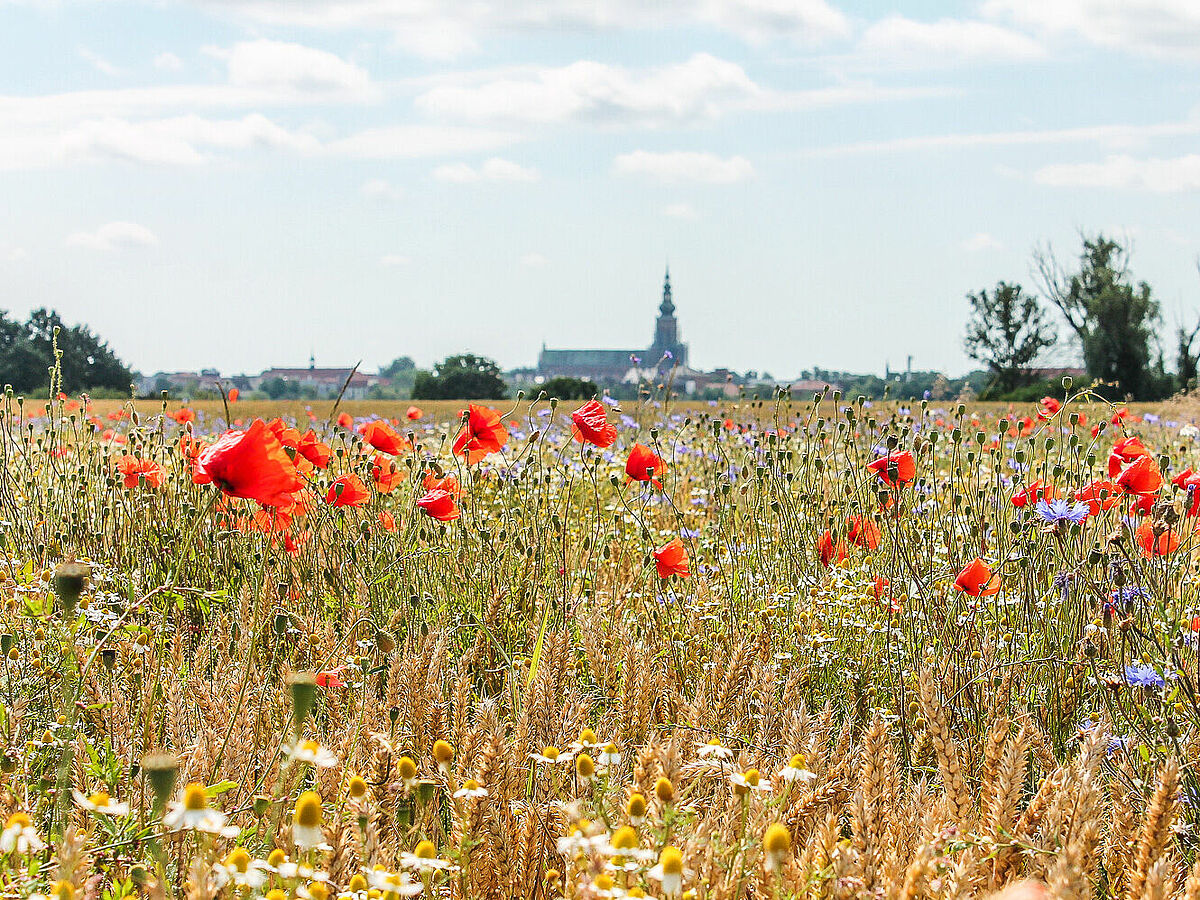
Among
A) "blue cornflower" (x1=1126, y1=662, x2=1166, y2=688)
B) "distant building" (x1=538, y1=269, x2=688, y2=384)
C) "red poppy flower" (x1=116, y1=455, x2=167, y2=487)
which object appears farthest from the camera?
→ "distant building" (x1=538, y1=269, x2=688, y2=384)

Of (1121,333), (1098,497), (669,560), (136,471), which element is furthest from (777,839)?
(1121,333)

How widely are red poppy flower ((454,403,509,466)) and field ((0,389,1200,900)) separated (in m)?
0.01

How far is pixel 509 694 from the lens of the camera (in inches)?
105

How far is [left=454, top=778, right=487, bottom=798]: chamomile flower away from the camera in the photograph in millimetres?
1474

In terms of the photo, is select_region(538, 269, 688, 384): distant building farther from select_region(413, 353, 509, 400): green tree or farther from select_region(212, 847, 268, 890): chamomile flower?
select_region(212, 847, 268, 890): chamomile flower

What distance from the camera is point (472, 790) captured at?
149 cm

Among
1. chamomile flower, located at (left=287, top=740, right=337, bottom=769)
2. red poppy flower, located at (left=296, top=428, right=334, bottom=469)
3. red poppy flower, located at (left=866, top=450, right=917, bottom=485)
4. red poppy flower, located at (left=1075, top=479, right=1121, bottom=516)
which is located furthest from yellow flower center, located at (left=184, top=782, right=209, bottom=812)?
red poppy flower, located at (left=1075, top=479, right=1121, bottom=516)

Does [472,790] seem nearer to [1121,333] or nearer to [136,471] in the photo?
[136,471]

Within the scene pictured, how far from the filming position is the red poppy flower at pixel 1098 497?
109 inches

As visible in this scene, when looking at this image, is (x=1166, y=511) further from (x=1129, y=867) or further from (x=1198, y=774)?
(x=1129, y=867)

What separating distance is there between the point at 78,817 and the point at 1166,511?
→ 2055 millimetres

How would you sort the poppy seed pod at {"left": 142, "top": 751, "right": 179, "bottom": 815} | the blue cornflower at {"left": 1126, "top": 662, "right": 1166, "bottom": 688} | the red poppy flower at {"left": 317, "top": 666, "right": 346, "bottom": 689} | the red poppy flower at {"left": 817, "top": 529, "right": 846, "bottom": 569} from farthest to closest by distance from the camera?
1. the red poppy flower at {"left": 817, "top": 529, "right": 846, "bottom": 569}
2. the blue cornflower at {"left": 1126, "top": 662, "right": 1166, "bottom": 688}
3. the red poppy flower at {"left": 317, "top": 666, "right": 346, "bottom": 689}
4. the poppy seed pod at {"left": 142, "top": 751, "right": 179, "bottom": 815}

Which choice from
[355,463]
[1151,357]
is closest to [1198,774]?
[355,463]

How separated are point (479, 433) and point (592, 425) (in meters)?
0.38
